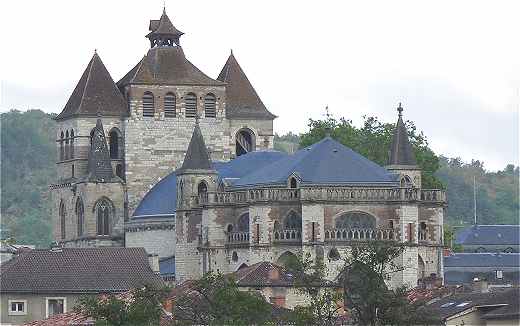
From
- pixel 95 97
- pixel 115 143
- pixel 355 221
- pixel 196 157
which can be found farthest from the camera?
pixel 95 97

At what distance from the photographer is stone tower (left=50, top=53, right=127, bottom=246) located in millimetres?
164125

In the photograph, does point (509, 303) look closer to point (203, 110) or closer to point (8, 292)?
point (8, 292)

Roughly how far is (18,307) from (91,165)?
47767 mm

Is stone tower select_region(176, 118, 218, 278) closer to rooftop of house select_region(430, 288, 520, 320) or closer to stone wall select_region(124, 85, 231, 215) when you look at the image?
stone wall select_region(124, 85, 231, 215)

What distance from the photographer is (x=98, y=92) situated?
168 meters

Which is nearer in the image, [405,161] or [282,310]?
[282,310]

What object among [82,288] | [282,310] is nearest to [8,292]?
[82,288]

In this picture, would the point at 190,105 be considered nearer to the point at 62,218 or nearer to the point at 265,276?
the point at 62,218

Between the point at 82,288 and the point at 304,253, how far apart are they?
911 inches

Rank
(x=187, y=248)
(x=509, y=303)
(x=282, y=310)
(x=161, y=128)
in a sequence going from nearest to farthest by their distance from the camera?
(x=509, y=303) < (x=282, y=310) < (x=187, y=248) < (x=161, y=128)

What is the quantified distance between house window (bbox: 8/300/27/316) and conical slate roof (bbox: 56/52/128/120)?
5028cm

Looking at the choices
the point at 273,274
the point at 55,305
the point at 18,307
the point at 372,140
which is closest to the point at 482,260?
the point at 372,140

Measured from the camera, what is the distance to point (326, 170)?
5659 inches

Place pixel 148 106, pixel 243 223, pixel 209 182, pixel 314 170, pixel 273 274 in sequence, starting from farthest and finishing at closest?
pixel 148 106
pixel 209 182
pixel 243 223
pixel 314 170
pixel 273 274
